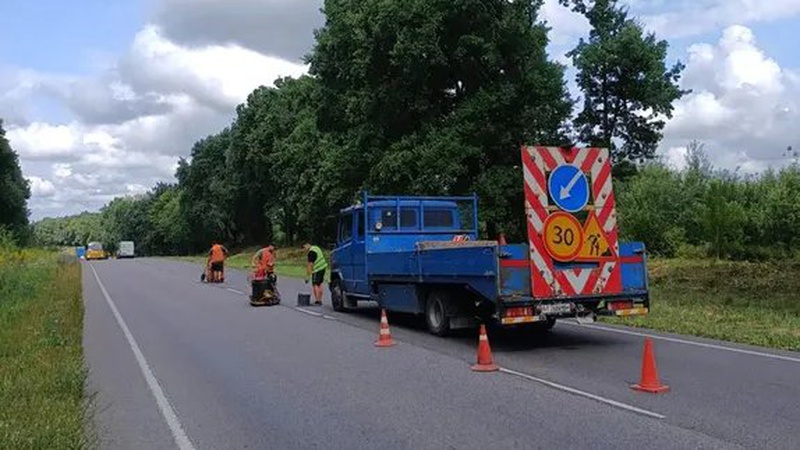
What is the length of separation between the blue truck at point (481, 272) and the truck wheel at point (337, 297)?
1694 millimetres

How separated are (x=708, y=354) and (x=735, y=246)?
1138 inches

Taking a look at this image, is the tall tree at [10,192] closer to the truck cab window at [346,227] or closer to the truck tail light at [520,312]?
the truck cab window at [346,227]

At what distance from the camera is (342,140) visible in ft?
138

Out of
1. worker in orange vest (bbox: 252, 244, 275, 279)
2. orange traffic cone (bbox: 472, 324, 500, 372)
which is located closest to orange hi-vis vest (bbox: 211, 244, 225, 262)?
worker in orange vest (bbox: 252, 244, 275, 279)

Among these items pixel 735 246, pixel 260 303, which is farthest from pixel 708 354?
pixel 735 246

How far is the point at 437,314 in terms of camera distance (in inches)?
547

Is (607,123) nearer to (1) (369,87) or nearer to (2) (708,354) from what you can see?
(1) (369,87)

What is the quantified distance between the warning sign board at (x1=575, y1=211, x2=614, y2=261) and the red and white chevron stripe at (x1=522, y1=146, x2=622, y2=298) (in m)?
0.07

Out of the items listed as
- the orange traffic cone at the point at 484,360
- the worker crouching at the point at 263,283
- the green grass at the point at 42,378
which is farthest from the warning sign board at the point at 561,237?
the worker crouching at the point at 263,283

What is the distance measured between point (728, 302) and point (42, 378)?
1485 centimetres

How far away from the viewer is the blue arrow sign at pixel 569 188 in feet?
39.9

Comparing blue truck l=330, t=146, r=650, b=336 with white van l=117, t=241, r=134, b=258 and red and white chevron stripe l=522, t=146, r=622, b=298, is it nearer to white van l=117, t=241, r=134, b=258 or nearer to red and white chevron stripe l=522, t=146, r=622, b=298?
red and white chevron stripe l=522, t=146, r=622, b=298

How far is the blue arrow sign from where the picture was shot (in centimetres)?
1215

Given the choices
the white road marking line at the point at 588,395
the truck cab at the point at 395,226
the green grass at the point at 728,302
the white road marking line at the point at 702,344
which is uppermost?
the truck cab at the point at 395,226
